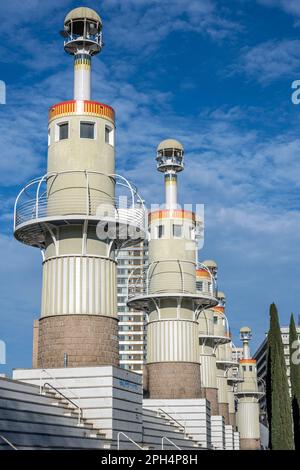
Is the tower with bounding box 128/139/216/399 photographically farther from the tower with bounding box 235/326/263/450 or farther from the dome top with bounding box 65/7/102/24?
the tower with bounding box 235/326/263/450

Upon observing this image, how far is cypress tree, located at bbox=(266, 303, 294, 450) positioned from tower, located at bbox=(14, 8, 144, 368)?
13.0 m

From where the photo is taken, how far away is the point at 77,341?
3841cm

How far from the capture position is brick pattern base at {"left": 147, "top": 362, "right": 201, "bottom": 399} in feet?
194

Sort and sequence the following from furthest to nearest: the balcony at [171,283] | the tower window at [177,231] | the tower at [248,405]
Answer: the tower at [248,405] → the tower window at [177,231] → the balcony at [171,283]

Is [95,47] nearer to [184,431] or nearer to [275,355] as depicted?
[275,355]

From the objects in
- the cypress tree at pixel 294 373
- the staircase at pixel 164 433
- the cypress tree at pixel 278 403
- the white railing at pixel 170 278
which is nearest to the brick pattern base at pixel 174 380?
the staircase at pixel 164 433

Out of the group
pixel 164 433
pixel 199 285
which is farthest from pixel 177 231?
pixel 164 433

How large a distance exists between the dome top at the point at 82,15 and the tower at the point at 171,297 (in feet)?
72.8

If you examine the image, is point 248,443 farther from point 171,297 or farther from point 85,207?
point 85,207

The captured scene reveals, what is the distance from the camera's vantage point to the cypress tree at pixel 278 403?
47125 millimetres

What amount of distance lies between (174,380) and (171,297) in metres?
6.70

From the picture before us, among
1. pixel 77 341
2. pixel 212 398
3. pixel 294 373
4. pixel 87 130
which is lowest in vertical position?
pixel 77 341

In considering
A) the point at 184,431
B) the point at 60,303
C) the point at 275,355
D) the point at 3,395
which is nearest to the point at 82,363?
the point at 60,303

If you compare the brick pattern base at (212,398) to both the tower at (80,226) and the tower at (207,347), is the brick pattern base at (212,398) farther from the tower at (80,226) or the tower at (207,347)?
the tower at (80,226)
